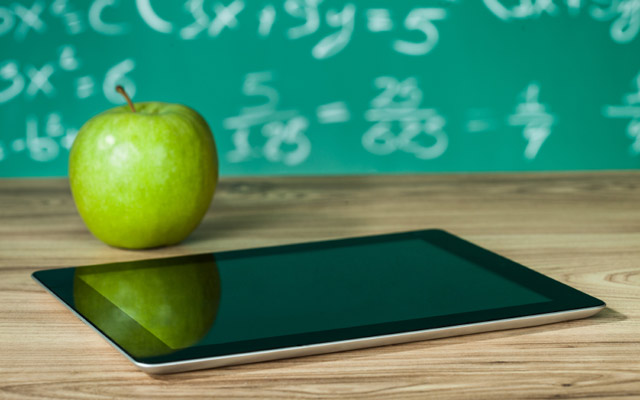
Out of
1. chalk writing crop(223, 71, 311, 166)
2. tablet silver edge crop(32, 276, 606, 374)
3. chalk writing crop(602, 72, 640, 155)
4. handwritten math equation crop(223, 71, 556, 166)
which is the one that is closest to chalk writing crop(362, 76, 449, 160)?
handwritten math equation crop(223, 71, 556, 166)

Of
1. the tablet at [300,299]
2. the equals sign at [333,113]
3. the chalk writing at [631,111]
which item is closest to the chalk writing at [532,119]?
the chalk writing at [631,111]

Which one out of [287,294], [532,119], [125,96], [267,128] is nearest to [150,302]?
[287,294]

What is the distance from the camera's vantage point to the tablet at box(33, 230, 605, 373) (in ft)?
1.85

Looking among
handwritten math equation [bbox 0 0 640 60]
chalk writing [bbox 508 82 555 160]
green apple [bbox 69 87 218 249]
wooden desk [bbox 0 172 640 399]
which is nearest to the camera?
wooden desk [bbox 0 172 640 399]

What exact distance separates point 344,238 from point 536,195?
1.30 ft

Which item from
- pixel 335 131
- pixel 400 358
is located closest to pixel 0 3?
pixel 335 131

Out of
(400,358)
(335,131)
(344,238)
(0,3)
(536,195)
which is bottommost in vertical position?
(400,358)

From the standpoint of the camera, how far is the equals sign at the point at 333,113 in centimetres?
129

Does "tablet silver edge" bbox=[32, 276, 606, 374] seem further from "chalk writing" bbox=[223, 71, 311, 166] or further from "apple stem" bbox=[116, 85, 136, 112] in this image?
"chalk writing" bbox=[223, 71, 311, 166]

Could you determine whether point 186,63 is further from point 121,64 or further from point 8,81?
point 8,81

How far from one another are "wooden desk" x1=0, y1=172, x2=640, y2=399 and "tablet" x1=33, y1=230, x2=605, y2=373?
0.5 inches

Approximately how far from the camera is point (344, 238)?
87cm

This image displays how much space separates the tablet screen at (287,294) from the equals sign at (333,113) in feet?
1.60

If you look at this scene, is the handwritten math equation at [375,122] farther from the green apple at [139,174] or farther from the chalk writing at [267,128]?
the green apple at [139,174]
